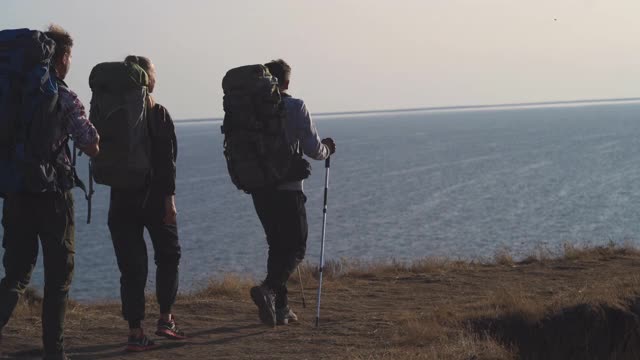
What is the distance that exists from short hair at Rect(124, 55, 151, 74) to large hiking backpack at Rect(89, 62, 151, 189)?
112 millimetres

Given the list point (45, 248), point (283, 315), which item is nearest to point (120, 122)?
point (45, 248)

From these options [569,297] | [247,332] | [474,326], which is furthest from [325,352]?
[569,297]

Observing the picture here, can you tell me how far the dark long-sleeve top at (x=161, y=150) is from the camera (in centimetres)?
674

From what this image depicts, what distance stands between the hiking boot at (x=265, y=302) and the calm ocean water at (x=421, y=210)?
10100mm

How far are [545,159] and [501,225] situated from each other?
45.1 m

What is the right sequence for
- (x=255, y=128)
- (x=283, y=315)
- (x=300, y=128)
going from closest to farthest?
(x=255, y=128)
(x=300, y=128)
(x=283, y=315)

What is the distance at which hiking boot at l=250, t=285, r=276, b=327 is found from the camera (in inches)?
299

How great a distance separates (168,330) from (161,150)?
147 centimetres

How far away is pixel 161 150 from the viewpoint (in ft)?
22.2

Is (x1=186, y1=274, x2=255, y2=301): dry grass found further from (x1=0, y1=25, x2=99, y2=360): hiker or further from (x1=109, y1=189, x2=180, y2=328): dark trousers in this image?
(x1=0, y1=25, x2=99, y2=360): hiker

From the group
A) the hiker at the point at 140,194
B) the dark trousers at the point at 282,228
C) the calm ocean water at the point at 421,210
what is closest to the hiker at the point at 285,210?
the dark trousers at the point at 282,228

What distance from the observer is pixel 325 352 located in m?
6.96

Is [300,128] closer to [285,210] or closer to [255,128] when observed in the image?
[255,128]

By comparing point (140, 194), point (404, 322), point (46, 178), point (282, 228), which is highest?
point (46, 178)
